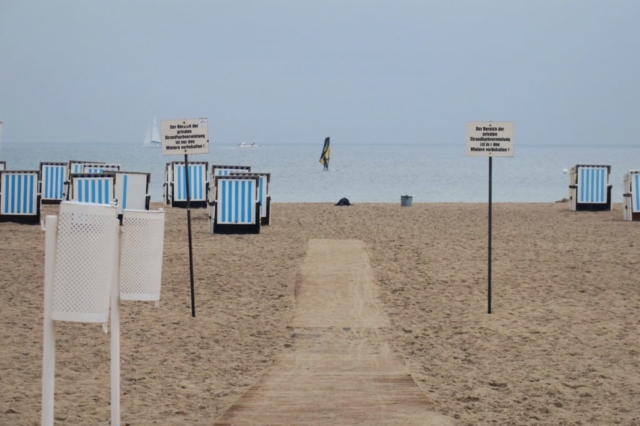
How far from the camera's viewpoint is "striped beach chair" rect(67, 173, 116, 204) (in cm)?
1827

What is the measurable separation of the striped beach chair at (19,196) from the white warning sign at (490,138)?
11865 mm

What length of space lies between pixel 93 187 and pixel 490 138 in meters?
10.9

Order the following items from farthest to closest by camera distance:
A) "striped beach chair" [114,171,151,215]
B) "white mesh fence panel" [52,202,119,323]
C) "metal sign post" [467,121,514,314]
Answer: "striped beach chair" [114,171,151,215]
"metal sign post" [467,121,514,314]
"white mesh fence panel" [52,202,119,323]

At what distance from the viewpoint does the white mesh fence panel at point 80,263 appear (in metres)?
4.53

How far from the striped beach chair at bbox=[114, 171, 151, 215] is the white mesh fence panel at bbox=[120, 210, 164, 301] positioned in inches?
536

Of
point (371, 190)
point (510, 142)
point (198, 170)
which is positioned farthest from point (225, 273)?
point (371, 190)

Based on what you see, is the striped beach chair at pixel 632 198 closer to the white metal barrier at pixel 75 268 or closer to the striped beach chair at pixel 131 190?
the striped beach chair at pixel 131 190

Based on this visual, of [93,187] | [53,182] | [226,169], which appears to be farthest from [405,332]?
[53,182]

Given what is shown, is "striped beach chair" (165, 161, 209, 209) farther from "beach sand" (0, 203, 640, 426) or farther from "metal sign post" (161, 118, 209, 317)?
"metal sign post" (161, 118, 209, 317)

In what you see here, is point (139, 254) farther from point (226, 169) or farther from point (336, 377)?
point (226, 169)

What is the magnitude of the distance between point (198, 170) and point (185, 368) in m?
18.3

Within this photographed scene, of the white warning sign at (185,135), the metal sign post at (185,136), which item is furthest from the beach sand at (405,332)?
the white warning sign at (185,135)

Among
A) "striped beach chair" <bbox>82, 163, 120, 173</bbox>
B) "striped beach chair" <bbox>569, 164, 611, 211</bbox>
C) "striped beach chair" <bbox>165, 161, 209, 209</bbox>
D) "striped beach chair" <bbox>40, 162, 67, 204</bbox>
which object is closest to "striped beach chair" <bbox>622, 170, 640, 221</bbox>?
"striped beach chair" <bbox>569, 164, 611, 211</bbox>

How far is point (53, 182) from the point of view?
2602 centimetres
